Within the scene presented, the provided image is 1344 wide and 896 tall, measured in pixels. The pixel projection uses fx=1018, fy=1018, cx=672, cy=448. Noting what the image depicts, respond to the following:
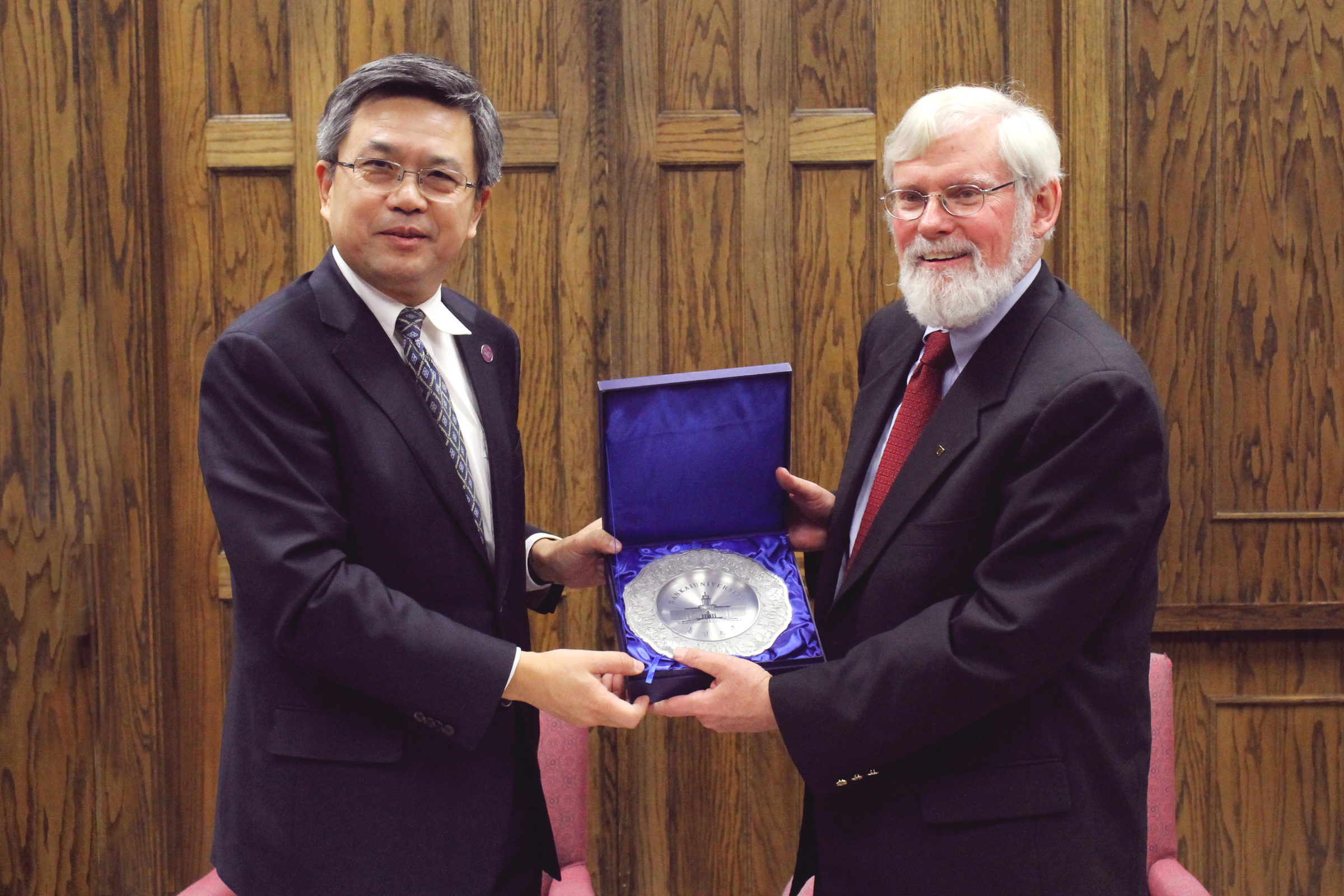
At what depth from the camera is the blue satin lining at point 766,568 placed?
1605 millimetres

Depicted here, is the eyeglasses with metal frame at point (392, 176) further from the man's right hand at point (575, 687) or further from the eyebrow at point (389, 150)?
the man's right hand at point (575, 687)

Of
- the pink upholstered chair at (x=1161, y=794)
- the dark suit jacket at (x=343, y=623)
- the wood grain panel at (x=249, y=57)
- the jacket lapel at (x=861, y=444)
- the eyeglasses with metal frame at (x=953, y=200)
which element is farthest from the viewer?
the wood grain panel at (x=249, y=57)

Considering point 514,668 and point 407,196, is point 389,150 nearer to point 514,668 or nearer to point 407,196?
point 407,196

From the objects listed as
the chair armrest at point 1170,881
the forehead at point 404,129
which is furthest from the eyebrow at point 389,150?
the chair armrest at point 1170,881

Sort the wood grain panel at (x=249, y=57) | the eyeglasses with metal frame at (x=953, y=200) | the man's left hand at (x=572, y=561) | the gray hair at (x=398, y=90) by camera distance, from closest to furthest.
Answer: the gray hair at (x=398, y=90) < the eyeglasses with metal frame at (x=953, y=200) < the man's left hand at (x=572, y=561) < the wood grain panel at (x=249, y=57)

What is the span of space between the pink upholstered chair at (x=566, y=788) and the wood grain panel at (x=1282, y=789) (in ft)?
5.76

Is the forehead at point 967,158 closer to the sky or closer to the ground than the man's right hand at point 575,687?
closer to the sky

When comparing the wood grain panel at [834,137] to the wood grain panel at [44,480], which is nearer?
the wood grain panel at [44,480]

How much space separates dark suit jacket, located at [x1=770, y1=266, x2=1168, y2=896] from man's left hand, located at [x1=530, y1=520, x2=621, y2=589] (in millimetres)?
486

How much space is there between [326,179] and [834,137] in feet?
4.89

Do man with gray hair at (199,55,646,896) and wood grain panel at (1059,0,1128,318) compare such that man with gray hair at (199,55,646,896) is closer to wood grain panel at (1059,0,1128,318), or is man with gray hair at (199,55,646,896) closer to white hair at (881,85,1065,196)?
white hair at (881,85,1065,196)

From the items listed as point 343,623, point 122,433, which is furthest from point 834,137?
point 122,433

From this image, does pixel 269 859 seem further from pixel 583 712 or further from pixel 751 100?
pixel 751 100

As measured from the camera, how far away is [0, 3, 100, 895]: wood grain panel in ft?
8.32
